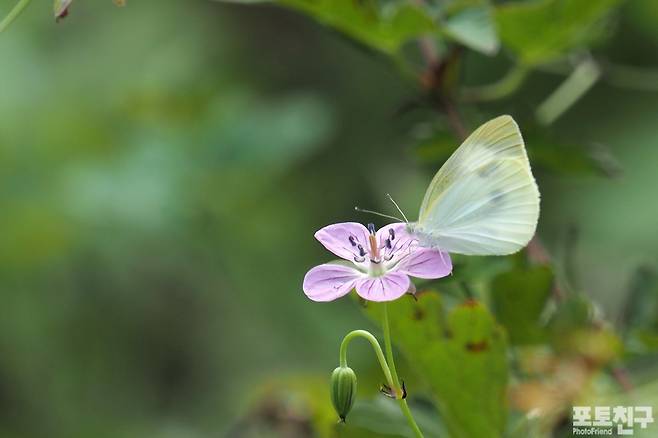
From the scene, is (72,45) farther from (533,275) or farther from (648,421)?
(648,421)

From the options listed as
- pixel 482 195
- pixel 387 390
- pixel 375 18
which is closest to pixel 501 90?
pixel 375 18

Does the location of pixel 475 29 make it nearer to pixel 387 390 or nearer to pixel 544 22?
pixel 544 22

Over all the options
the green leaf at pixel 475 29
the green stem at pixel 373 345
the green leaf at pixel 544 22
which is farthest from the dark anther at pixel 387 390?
the green leaf at pixel 544 22

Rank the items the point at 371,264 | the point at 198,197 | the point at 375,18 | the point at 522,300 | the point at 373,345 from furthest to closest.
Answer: the point at 198,197 → the point at 375,18 → the point at 522,300 → the point at 371,264 → the point at 373,345

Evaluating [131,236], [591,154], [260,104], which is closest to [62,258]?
[131,236]

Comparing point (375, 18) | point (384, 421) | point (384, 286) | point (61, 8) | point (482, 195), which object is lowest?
point (384, 421)

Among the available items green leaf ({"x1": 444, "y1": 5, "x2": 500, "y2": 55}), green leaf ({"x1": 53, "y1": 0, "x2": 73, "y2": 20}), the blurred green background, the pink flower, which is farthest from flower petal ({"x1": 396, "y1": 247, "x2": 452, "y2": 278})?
the blurred green background

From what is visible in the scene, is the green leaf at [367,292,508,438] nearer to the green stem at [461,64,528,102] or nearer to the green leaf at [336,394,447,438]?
the green leaf at [336,394,447,438]

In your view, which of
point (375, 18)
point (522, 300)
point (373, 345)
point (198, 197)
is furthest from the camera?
point (198, 197)
